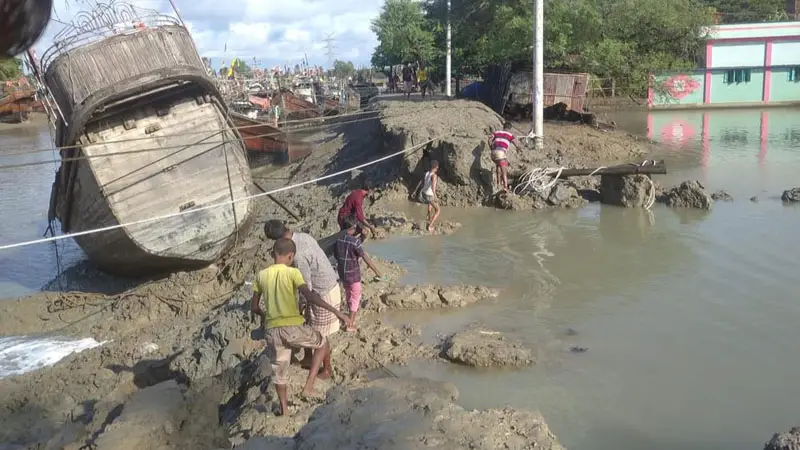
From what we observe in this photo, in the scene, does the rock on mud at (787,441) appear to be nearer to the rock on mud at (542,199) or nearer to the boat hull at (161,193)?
the boat hull at (161,193)

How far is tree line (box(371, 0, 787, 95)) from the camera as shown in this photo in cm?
2159

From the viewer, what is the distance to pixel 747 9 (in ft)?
145

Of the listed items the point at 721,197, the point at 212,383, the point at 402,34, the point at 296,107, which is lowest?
the point at 212,383

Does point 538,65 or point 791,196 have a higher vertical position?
point 538,65

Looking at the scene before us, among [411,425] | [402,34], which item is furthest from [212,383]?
[402,34]

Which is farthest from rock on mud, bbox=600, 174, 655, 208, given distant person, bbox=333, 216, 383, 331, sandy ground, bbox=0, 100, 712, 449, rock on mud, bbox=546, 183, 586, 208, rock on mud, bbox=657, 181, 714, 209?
distant person, bbox=333, 216, 383, 331

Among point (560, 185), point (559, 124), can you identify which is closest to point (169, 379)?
point (560, 185)

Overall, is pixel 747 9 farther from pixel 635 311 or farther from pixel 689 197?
pixel 635 311

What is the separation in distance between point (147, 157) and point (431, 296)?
568 centimetres

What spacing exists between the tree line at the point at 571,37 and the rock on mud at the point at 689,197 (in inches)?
413

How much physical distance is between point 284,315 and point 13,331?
23.6ft

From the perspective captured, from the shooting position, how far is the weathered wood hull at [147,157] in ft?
32.1

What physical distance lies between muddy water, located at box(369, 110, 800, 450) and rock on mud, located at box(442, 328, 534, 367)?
12 centimetres

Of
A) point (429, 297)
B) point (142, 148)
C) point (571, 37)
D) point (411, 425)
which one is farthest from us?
point (571, 37)
